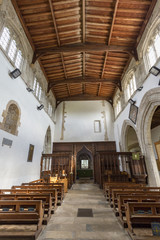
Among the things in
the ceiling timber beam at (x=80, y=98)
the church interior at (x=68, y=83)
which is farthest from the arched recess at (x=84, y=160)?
the ceiling timber beam at (x=80, y=98)

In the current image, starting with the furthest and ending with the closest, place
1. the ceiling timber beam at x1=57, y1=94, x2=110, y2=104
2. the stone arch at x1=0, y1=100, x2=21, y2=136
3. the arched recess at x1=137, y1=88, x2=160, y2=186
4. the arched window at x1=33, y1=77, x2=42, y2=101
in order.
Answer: the ceiling timber beam at x1=57, y1=94, x2=110, y2=104 < the arched window at x1=33, y1=77, x2=42, y2=101 < the arched recess at x1=137, y1=88, x2=160, y2=186 < the stone arch at x1=0, y1=100, x2=21, y2=136

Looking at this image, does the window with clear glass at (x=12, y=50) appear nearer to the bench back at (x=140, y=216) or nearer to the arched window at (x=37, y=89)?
the arched window at (x=37, y=89)

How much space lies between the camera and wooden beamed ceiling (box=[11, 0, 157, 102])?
5957 millimetres

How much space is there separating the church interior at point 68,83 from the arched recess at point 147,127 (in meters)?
0.04

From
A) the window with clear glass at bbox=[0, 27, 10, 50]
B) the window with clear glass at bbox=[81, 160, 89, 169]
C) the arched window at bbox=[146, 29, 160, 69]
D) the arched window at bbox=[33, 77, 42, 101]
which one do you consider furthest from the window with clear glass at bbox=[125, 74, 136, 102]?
the window with clear glass at bbox=[81, 160, 89, 169]

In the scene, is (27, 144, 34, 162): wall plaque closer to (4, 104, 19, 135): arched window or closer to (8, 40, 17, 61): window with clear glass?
(4, 104, 19, 135): arched window

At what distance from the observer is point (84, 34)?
24.3 feet

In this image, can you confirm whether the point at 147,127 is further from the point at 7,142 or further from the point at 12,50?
the point at 12,50

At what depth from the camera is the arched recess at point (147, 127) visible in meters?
5.82

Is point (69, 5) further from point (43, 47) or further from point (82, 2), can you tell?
point (43, 47)

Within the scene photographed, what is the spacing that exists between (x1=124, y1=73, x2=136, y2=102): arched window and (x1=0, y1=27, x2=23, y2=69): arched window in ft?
21.5

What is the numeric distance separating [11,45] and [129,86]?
717 centimetres

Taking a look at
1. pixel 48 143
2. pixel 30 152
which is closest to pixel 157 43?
pixel 30 152

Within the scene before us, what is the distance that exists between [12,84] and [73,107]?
27.0 ft
